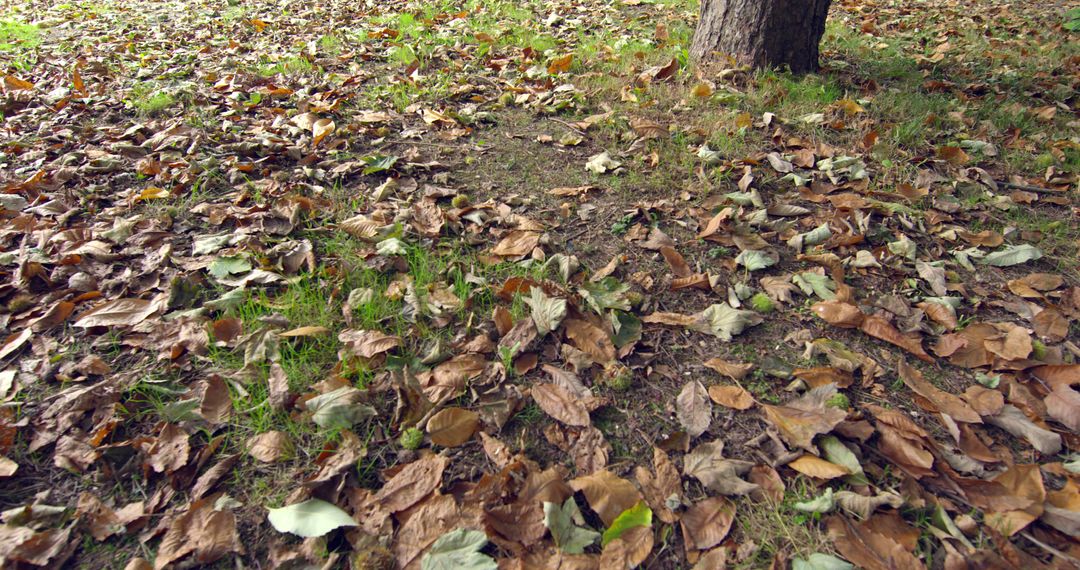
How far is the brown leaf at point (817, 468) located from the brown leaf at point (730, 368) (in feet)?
1.13

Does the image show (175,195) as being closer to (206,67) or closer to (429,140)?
(429,140)

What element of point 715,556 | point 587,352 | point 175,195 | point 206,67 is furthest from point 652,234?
point 206,67

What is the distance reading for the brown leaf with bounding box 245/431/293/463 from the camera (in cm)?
172

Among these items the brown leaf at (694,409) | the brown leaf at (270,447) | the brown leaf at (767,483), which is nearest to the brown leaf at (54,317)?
the brown leaf at (270,447)

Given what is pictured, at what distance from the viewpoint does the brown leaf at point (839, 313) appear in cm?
213

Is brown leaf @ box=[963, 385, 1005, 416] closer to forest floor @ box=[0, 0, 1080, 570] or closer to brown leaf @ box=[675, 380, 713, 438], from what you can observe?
forest floor @ box=[0, 0, 1080, 570]

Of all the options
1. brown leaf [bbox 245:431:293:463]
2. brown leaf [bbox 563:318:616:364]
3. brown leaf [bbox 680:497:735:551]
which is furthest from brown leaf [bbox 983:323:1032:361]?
brown leaf [bbox 245:431:293:463]

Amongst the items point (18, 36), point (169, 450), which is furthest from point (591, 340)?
point (18, 36)

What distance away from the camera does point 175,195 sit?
113 inches

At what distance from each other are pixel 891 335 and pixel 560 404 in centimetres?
125

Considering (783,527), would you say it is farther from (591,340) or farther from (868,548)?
(591,340)

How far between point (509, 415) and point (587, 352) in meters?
0.38

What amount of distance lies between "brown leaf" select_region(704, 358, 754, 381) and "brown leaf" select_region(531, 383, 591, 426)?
1.65 ft

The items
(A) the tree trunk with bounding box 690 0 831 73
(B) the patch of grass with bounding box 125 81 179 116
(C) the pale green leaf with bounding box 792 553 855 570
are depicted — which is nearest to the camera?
(C) the pale green leaf with bounding box 792 553 855 570
